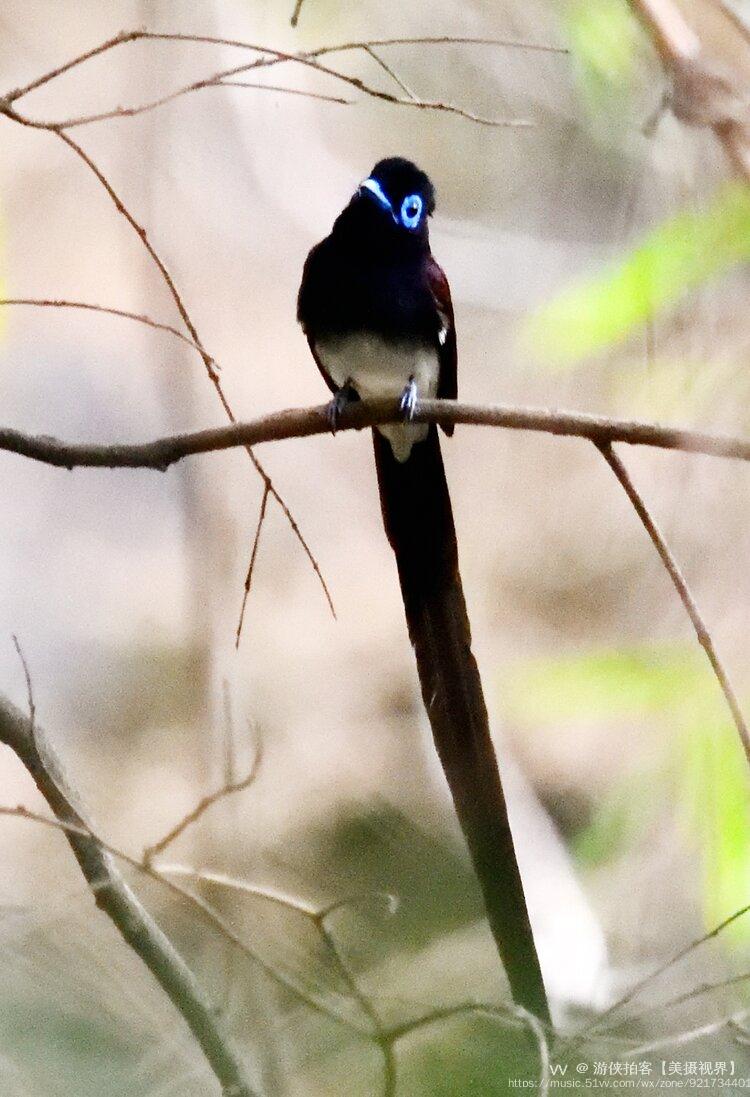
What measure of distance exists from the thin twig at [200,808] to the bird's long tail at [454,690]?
0.16 meters

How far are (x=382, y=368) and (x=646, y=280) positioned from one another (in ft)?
0.87

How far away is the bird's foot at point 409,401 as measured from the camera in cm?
96

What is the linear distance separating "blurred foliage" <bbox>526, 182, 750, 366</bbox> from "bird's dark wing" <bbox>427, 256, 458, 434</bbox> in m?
0.07

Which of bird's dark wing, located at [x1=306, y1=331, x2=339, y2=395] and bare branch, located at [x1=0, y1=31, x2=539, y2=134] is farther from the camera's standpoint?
bird's dark wing, located at [x1=306, y1=331, x2=339, y2=395]

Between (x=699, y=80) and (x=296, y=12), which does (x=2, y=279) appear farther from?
(x=699, y=80)

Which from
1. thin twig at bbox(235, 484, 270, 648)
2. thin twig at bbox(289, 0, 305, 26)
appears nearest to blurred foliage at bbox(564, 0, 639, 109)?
thin twig at bbox(289, 0, 305, 26)

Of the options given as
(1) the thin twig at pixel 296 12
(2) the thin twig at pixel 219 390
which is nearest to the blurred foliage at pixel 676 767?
(2) the thin twig at pixel 219 390

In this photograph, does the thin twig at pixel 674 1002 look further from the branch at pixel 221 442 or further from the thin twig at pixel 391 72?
the thin twig at pixel 391 72

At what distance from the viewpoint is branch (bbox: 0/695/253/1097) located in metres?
0.88

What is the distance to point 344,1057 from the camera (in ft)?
2.90

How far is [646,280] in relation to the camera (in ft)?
3.34

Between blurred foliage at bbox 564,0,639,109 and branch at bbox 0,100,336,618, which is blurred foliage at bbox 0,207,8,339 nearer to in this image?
branch at bbox 0,100,336,618

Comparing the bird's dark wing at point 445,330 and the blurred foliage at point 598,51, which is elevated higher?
the blurred foliage at point 598,51

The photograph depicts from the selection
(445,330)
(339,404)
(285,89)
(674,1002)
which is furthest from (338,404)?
(674,1002)
